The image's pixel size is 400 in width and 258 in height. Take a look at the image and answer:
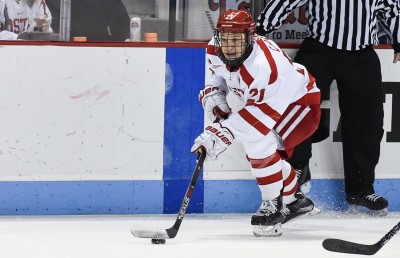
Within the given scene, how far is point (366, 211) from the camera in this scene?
17.1 feet

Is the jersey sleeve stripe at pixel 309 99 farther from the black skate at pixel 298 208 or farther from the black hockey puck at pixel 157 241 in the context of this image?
the black hockey puck at pixel 157 241

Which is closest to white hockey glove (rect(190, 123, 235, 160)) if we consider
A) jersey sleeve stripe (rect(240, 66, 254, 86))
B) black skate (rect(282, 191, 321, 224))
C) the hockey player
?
the hockey player

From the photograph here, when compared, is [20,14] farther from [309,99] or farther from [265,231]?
[265,231]

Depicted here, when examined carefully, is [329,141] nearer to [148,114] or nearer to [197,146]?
[148,114]

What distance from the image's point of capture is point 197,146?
423 centimetres

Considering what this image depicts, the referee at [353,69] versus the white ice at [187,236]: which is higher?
the referee at [353,69]

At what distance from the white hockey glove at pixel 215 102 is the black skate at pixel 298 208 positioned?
0.47 m

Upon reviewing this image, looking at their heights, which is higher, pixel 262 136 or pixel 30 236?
pixel 262 136

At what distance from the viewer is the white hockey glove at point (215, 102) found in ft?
14.7

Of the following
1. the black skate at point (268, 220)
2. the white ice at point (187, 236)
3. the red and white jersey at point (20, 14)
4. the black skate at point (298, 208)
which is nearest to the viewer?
the white ice at point (187, 236)

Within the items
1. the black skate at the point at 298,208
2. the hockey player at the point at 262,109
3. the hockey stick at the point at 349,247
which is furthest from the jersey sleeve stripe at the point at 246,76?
the hockey stick at the point at 349,247

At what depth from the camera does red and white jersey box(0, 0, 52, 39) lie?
4.97 meters

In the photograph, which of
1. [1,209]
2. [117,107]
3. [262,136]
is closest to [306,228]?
[262,136]

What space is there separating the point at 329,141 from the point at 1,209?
58.1 inches
